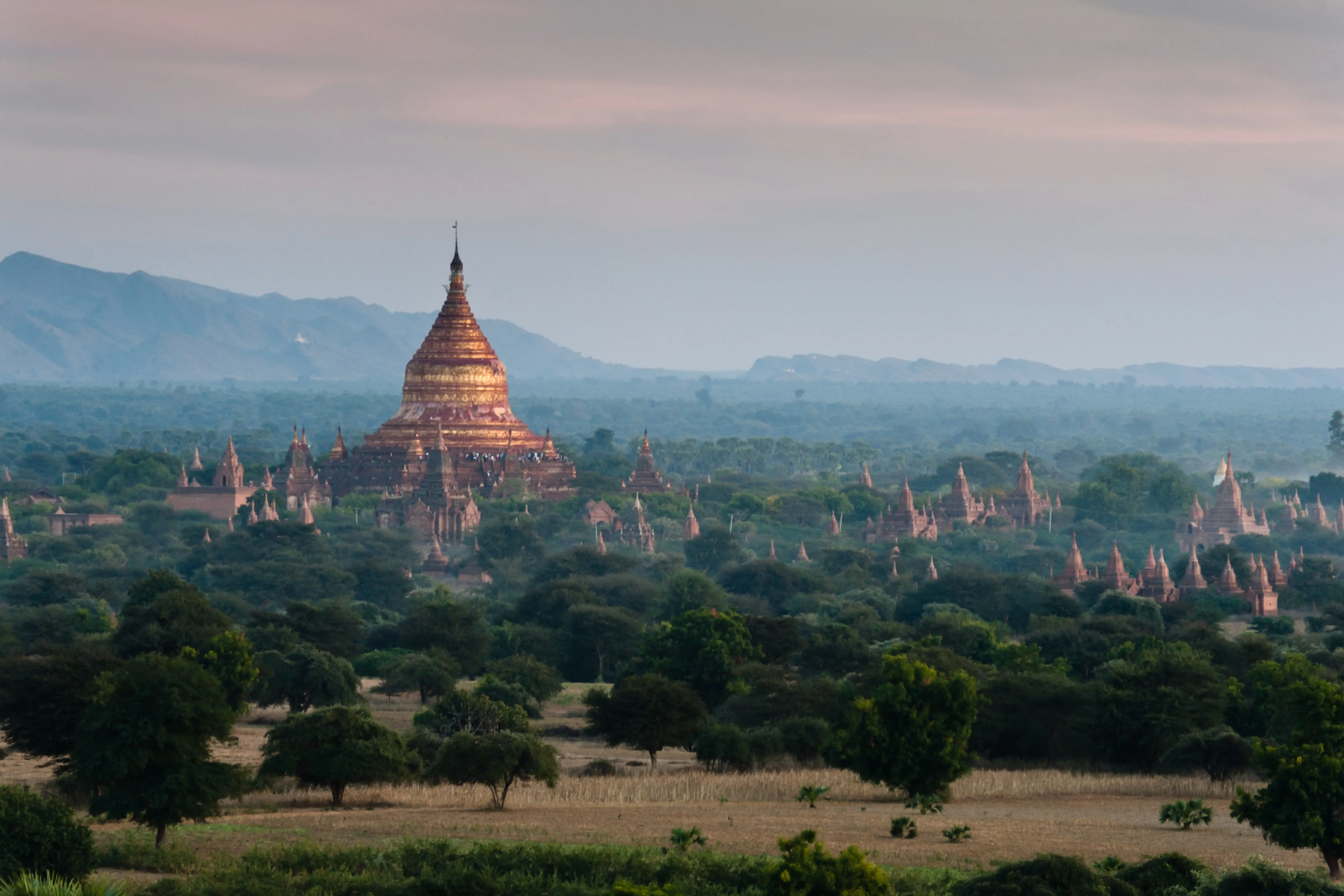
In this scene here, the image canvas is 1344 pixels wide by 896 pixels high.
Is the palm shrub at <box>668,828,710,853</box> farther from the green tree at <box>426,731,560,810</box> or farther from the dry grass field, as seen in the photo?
the green tree at <box>426,731,560,810</box>

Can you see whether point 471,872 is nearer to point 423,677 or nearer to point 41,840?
point 41,840

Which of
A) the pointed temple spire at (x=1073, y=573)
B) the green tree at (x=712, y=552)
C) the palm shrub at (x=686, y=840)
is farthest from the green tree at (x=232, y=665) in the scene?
the green tree at (x=712, y=552)

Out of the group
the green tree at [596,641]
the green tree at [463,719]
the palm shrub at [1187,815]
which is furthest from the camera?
the green tree at [596,641]

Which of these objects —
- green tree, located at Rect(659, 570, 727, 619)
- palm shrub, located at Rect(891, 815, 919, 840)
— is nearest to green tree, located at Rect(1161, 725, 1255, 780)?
palm shrub, located at Rect(891, 815, 919, 840)

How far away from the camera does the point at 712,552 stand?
117000mm

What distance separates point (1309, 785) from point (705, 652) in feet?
83.1

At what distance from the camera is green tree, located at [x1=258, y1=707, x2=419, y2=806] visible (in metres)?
45.2

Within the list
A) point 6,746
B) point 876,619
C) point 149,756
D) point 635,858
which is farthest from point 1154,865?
point 876,619

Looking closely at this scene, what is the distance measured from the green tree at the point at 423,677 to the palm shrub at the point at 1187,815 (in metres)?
24.0

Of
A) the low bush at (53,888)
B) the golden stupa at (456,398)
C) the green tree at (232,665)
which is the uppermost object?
the golden stupa at (456,398)

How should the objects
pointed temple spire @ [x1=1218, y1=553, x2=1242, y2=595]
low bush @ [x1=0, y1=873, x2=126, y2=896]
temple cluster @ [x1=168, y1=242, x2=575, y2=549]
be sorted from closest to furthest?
low bush @ [x1=0, y1=873, x2=126, y2=896], pointed temple spire @ [x1=1218, y1=553, x2=1242, y2=595], temple cluster @ [x1=168, y1=242, x2=575, y2=549]

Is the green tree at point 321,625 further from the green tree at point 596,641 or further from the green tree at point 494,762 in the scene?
the green tree at point 494,762

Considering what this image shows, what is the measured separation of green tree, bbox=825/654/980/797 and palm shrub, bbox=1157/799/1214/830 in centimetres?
449

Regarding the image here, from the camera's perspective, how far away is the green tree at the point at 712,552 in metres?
116
